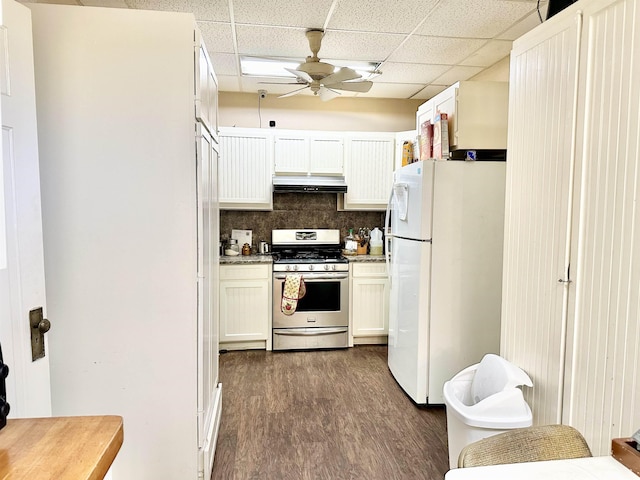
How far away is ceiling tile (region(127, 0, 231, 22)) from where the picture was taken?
2.42 m

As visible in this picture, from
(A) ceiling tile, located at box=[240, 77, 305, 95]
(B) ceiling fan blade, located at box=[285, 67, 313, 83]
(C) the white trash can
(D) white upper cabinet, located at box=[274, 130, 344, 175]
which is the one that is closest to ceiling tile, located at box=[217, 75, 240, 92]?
(A) ceiling tile, located at box=[240, 77, 305, 95]

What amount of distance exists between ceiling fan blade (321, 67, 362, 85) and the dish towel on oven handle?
1775 millimetres

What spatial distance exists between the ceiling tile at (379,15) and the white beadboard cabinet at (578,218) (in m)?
0.81

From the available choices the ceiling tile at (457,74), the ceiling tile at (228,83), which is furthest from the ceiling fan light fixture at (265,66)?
the ceiling tile at (457,74)

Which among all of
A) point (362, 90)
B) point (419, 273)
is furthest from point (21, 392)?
point (362, 90)

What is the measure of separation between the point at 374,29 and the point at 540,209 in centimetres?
178

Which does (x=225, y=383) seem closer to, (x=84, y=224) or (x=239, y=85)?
(x=84, y=224)

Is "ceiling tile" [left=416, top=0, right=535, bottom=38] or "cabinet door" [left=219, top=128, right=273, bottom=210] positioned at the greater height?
"ceiling tile" [left=416, top=0, right=535, bottom=38]

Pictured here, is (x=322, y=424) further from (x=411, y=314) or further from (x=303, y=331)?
(x=303, y=331)

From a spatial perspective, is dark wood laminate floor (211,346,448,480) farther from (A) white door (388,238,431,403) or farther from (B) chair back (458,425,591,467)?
(B) chair back (458,425,591,467)

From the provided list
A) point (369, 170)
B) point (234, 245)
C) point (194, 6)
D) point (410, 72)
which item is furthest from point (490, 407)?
point (234, 245)

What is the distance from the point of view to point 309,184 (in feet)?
13.3

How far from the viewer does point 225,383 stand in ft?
10.5

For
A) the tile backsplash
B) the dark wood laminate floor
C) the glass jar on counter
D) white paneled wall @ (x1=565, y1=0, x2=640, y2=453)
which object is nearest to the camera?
white paneled wall @ (x1=565, y1=0, x2=640, y2=453)
